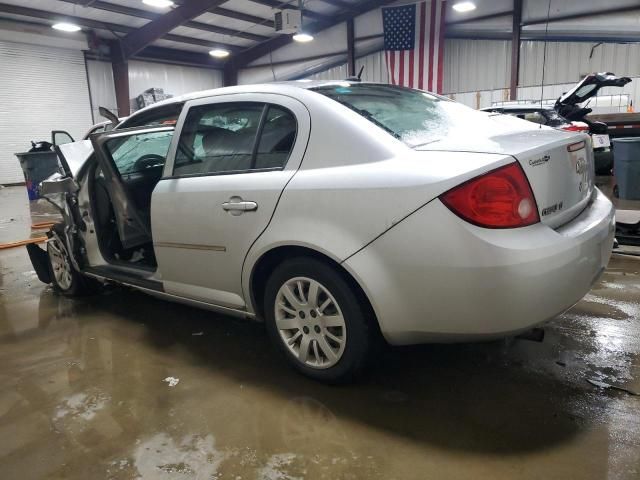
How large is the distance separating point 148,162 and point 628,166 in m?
5.22

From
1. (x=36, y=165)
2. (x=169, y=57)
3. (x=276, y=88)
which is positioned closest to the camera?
(x=276, y=88)

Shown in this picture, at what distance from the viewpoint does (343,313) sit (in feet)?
6.81

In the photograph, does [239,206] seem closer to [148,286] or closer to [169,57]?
[148,286]

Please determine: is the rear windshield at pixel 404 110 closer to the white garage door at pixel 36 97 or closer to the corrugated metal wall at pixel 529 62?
the corrugated metal wall at pixel 529 62

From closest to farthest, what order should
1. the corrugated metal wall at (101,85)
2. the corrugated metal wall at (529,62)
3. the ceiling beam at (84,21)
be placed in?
the corrugated metal wall at (529,62) → the ceiling beam at (84,21) → the corrugated metal wall at (101,85)

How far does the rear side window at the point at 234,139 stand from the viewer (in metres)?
2.32

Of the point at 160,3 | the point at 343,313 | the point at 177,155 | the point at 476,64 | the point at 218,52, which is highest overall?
the point at 160,3

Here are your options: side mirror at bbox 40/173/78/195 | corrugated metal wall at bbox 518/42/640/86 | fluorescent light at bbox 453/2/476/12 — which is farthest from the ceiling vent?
side mirror at bbox 40/173/78/195

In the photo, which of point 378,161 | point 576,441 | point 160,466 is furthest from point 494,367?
point 160,466

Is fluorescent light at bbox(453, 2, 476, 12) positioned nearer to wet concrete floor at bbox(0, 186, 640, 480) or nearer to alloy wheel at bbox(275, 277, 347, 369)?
wet concrete floor at bbox(0, 186, 640, 480)

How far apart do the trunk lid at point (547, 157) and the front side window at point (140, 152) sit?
80.8 inches

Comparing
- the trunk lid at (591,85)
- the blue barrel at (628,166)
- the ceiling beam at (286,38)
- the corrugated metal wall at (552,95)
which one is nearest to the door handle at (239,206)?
the blue barrel at (628,166)

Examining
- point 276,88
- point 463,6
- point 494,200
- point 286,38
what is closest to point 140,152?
point 276,88

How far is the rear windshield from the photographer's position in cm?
A: 217
